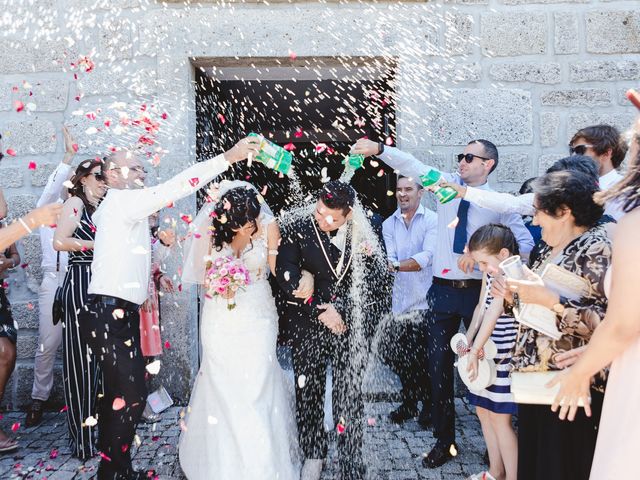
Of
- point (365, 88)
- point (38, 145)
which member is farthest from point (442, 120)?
point (38, 145)

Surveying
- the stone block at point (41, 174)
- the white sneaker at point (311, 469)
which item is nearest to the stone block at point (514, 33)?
the white sneaker at point (311, 469)

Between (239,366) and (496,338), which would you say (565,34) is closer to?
(496,338)

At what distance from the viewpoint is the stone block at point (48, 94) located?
529 centimetres

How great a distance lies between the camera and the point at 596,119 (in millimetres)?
5242

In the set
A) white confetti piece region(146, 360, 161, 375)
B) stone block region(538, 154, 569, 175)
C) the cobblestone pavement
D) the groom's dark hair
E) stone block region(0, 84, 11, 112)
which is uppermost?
stone block region(0, 84, 11, 112)

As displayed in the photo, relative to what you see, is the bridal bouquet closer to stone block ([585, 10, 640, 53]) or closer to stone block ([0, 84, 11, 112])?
stone block ([0, 84, 11, 112])

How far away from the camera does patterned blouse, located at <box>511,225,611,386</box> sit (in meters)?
2.50

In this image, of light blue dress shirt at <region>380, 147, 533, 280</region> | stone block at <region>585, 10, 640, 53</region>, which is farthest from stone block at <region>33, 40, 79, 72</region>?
stone block at <region>585, 10, 640, 53</region>

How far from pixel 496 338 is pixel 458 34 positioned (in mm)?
3019

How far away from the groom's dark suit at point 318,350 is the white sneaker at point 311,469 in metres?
0.03

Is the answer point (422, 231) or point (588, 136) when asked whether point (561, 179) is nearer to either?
point (588, 136)

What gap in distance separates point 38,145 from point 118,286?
95.6 inches

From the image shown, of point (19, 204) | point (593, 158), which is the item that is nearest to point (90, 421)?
point (19, 204)

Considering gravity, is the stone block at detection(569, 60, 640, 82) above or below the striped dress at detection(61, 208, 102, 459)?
above
